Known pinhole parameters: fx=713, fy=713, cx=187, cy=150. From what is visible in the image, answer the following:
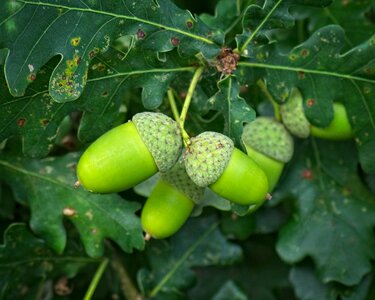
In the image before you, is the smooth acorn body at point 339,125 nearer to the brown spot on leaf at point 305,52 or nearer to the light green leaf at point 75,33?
the brown spot on leaf at point 305,52

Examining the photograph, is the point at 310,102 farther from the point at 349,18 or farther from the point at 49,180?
the point at 49,180

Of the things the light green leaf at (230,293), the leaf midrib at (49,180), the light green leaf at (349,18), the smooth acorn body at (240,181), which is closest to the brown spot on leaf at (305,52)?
the light green leaf at (349,18)

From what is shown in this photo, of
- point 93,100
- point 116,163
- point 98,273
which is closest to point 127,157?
point 116,163

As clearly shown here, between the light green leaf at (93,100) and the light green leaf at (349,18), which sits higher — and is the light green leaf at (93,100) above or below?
below

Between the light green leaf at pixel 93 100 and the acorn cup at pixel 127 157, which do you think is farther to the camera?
the light green leaf at pixel 93 100

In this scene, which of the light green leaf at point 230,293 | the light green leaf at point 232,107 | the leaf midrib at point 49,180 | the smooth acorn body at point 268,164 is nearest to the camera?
the light green leaf at point 232,107

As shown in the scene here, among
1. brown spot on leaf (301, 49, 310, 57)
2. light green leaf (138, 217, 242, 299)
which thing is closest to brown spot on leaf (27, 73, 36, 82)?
brown spot on leaf (301, 49, 310, 57)
